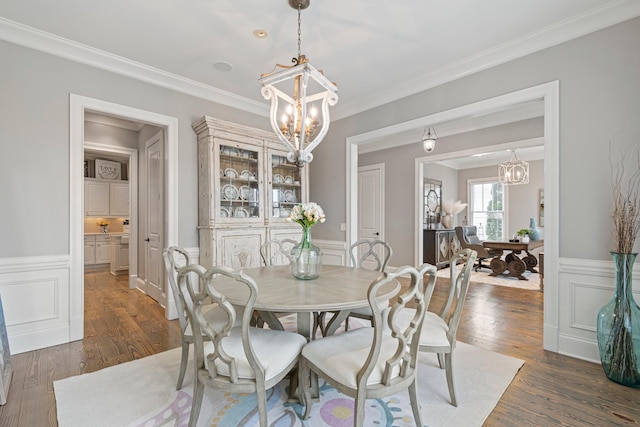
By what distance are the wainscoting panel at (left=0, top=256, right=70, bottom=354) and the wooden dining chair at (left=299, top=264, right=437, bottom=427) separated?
2.56 meters

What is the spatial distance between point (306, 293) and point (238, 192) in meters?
2.27

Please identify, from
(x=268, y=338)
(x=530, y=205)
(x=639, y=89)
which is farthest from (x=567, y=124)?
(x=530, y=205)

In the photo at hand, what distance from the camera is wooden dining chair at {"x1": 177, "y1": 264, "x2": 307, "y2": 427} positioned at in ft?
4.45

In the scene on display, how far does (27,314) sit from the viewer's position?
2.65 metres

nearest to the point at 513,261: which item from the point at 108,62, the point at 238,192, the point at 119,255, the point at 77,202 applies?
the point at 238,192

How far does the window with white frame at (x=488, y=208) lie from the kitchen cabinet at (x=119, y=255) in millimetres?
8664

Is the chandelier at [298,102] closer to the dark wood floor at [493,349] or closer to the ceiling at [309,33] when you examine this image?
the ceiling at [309,33]

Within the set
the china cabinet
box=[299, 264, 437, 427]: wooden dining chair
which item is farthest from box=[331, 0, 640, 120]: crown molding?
box=[299, 264, 437, 427]: wooden dining chair

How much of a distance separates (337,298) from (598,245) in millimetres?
2274

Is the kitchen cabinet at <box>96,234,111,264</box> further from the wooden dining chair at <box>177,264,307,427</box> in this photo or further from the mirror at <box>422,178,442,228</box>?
the mirror at <box>422,178,442,228</box>

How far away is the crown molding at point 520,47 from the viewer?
2.31 metres

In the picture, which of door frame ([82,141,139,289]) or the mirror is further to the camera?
the mirror

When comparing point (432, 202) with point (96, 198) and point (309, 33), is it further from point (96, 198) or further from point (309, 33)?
point (96, 198)

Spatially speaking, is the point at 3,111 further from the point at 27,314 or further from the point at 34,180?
the point at 27,314
